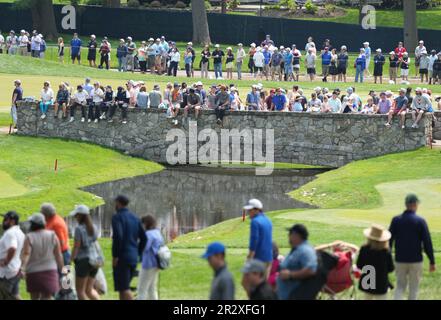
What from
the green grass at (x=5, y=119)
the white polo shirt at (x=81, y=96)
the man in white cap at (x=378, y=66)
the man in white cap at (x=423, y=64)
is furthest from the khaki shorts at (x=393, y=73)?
the green grass at (x=5, y=119)

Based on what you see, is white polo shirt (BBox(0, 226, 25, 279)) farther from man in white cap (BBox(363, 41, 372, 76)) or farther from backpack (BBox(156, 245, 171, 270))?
man in white cap (BBox(363, 41, 372, 76))

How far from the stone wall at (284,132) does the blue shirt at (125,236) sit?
84.6 ft

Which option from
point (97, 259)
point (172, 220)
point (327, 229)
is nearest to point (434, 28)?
point (172, 220)

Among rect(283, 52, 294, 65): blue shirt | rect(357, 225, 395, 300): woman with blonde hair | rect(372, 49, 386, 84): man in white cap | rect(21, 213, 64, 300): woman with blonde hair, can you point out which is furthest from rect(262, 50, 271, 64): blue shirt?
rect(21, 213, 64, 300): woman with blonde hair

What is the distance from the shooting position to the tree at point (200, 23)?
70625mm

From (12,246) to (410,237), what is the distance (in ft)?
18.7

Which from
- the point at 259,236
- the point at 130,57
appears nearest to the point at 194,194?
the point at 130,57

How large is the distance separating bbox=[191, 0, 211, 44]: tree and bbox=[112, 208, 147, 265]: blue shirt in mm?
50339

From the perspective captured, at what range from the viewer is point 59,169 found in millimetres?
43750

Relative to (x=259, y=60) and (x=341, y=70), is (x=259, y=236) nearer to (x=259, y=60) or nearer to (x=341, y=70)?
(x=341, y=70)

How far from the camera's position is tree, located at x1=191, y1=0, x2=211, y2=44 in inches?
2781

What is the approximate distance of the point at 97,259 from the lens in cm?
2061

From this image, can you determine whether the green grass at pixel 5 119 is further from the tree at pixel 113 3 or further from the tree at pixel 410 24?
the tree at pixel 113 3

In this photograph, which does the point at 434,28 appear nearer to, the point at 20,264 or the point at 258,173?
the point at 258,173
